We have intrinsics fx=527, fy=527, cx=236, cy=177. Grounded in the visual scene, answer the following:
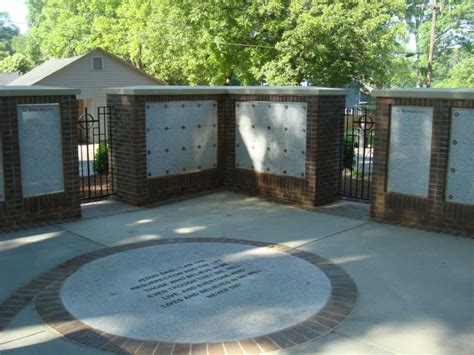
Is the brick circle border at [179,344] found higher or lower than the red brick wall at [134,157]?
lower

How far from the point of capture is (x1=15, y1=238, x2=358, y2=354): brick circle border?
3738 mm

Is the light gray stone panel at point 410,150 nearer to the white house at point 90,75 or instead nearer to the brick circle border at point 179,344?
the brick circle border at point 179,344

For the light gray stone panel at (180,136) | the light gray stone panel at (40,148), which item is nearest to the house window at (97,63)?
the light gray stone panel at (180,136)

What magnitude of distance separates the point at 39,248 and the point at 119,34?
3317 centimetres

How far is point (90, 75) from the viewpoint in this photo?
26.9m

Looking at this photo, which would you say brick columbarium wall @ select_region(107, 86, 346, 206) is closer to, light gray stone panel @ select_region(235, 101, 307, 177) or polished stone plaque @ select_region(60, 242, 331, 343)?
light gray stone panel @ select_region(235, 101, 307, 177)

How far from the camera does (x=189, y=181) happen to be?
8969 millimetres

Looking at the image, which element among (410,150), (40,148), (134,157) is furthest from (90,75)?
(410,150)

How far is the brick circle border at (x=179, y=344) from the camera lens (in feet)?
12.3

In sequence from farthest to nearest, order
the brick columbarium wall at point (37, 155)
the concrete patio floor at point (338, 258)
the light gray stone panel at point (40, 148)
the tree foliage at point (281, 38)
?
the tree foliage at point (281, 38) < the light gray stone panel at point (40, 148) < the brick columbarium wall at point (37, 155) < the concrete patio floor at point (338, 258)

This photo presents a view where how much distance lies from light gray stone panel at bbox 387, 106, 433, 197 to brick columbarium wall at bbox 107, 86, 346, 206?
1229 millimetres

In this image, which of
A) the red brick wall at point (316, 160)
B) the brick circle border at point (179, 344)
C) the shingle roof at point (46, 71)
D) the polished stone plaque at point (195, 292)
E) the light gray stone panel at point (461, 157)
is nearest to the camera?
the brick circle border at point (179, 344)

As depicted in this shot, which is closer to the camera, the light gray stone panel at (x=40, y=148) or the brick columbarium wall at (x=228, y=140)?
the light gray stone panel at (x=40, y=148)

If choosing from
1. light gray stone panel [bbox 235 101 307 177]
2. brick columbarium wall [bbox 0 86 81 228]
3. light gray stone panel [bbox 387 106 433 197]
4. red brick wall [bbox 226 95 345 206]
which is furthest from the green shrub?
light gray stone panel [bbox 387 106 433 197]
